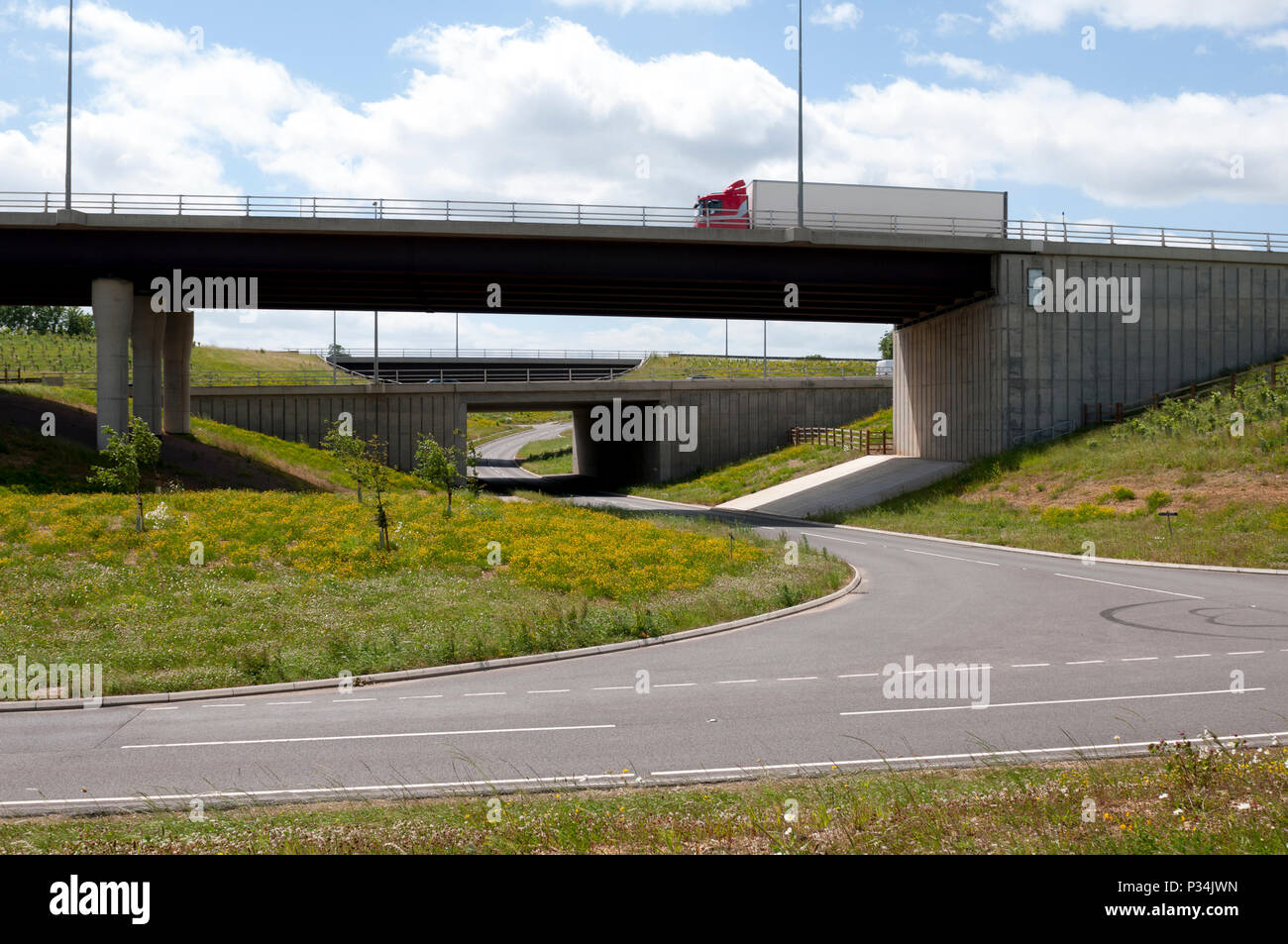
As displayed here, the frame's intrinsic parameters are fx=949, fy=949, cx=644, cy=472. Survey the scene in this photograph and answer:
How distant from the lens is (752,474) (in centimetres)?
5919

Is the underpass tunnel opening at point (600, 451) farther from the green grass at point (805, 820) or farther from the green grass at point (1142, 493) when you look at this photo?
the green grass at point (805, 820)

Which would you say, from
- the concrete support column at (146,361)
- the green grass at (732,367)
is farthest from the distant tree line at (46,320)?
the concrete support column at (146,361)

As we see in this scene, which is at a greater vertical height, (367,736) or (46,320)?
(46,320)

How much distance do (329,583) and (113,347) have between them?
23.7 m

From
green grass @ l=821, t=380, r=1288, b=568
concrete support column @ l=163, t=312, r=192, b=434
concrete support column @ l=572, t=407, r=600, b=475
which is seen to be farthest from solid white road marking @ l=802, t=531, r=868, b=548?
concrete support column @ l=572, t=407, r=600, b=475

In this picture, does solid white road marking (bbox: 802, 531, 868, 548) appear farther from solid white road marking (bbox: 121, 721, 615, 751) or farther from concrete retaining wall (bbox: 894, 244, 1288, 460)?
solid white road marking (bbox: 121, 721, 615, 751)

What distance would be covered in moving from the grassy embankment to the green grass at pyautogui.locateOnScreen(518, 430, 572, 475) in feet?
208

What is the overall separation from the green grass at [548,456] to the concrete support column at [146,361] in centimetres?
5055

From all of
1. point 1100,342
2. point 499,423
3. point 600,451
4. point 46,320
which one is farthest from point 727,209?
point 46,320

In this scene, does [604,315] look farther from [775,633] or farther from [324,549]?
[775,633]

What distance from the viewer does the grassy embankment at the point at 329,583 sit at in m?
15.8

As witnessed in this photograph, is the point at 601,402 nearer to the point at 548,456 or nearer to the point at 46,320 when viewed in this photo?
the point at 548,456

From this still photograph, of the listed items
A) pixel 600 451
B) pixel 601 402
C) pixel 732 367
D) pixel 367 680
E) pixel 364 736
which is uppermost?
pixel 732 367

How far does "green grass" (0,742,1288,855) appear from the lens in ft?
21.6
